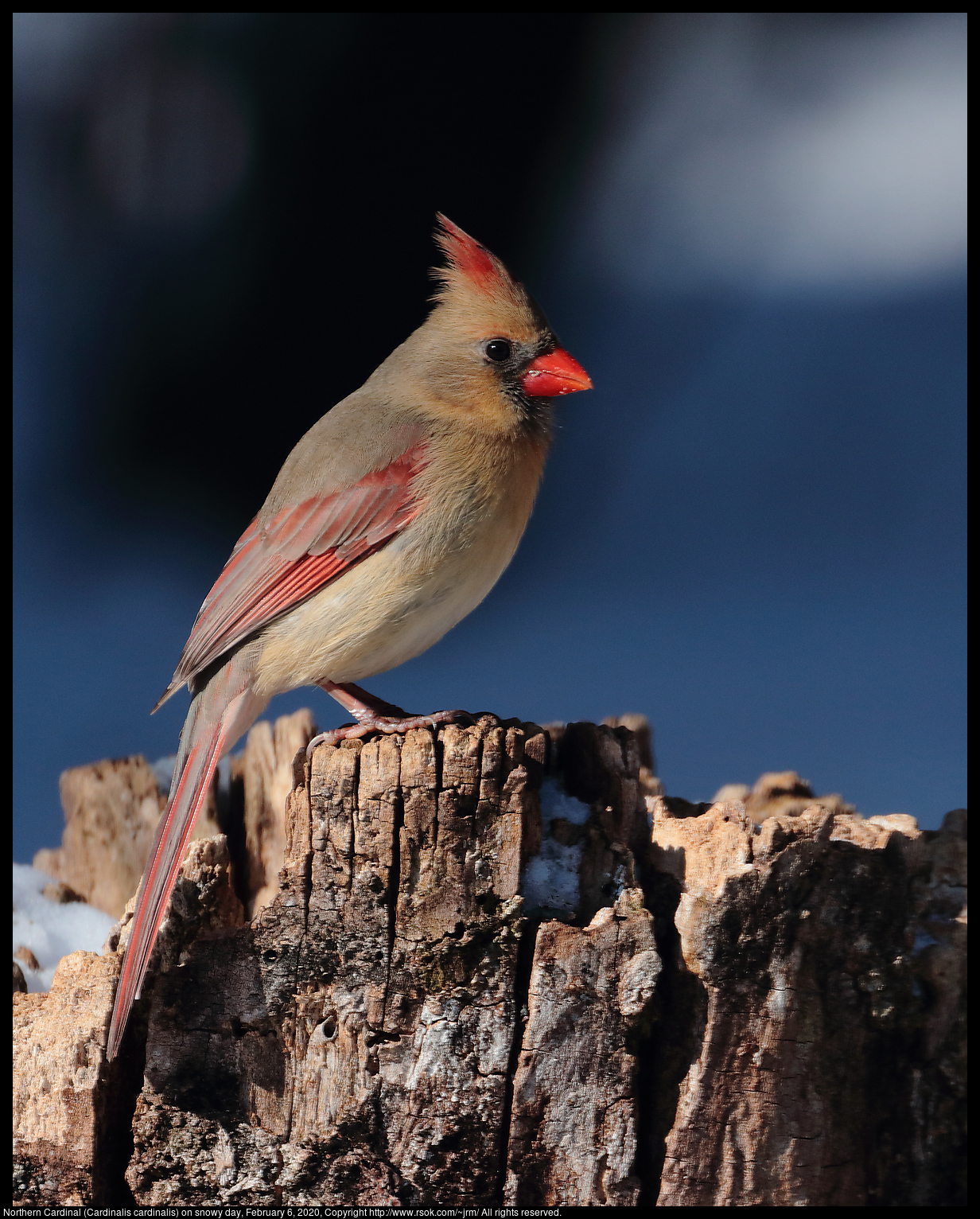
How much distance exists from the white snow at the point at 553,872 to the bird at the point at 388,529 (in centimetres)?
A: 31

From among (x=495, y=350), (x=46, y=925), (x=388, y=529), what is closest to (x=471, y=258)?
(x=495, y=350)

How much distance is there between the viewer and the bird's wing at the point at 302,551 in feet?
Result: 7.38

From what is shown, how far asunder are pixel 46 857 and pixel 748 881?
219 cm

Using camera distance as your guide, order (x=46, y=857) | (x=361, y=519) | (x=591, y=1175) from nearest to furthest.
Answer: (x=591, y=1175) < (x=361, y=519) < (x=46, y=857)

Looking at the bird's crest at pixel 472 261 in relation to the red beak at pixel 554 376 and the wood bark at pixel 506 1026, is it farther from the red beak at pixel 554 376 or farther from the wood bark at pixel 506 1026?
the wood bark at pixel 506 1026

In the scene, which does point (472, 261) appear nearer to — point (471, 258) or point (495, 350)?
point (471, 258)

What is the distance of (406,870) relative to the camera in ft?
6.01

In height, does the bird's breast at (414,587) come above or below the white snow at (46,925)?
above

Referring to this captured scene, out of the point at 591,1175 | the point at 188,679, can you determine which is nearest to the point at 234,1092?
the point at 591,1175

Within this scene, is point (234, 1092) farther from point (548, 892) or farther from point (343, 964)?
point (548, 892)

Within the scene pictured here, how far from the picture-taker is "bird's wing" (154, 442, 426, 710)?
2.25 metres

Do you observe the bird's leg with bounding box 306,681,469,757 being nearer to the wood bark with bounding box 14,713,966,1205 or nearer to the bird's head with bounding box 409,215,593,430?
the wood bark with bounding box 14,713,966,1205

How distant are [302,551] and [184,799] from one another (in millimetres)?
562

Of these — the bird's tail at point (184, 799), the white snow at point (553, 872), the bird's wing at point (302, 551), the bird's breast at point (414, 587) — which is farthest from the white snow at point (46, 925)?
the white snow at point (553, 872)
